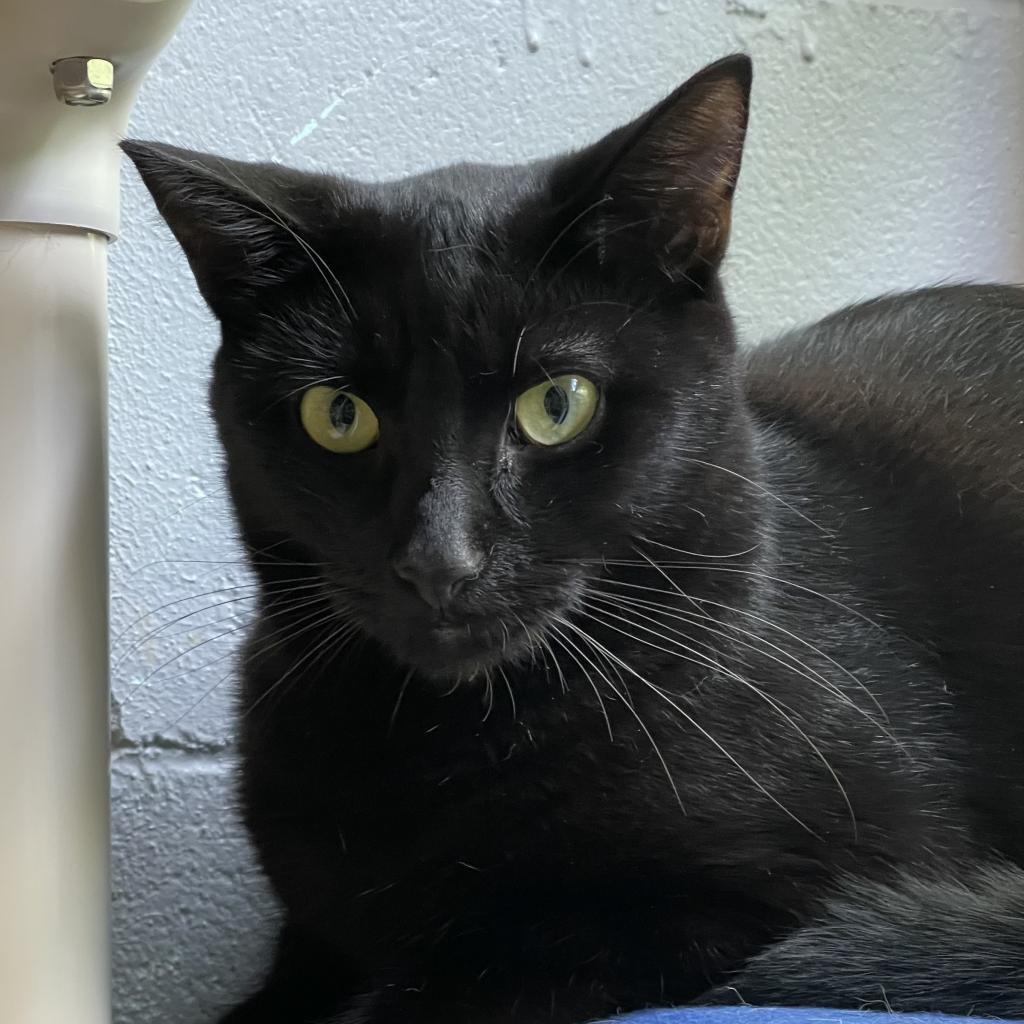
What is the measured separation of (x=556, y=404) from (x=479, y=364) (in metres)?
0.06

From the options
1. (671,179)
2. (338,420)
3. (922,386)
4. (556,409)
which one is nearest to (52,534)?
(338,420)

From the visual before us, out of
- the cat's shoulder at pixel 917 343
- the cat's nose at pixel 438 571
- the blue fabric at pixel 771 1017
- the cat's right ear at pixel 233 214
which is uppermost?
the cat's right ear at pixel 233 214

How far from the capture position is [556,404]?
79 cm

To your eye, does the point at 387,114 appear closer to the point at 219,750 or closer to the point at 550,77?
the point at 550,77

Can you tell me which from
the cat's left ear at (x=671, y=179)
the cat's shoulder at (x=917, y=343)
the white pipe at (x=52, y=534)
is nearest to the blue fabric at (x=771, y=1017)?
the white pipe at (x=52, y=534)

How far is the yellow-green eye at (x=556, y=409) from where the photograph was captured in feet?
2.57

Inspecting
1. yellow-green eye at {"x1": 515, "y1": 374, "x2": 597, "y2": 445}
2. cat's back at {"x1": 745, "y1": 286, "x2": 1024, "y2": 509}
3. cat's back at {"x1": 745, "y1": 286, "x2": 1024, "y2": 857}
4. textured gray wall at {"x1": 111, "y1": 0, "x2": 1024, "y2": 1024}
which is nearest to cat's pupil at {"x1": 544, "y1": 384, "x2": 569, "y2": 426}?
yellow-green eye at {"x1": 515, "y1": 374, "x2": 597, "y2": 445}

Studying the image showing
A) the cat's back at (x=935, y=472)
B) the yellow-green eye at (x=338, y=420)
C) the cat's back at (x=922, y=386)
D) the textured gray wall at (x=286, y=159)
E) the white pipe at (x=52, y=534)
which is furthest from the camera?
the textured gray wall at (x=286, y=159)

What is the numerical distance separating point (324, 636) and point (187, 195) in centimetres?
31

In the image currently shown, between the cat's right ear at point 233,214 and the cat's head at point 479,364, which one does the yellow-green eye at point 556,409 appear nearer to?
the cat's head at point 479,364

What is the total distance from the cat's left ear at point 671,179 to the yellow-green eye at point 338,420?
0.58 feet

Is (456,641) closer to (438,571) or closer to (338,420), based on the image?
(438,571)

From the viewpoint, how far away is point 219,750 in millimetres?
1228

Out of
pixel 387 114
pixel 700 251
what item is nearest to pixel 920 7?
pixel 387 114
